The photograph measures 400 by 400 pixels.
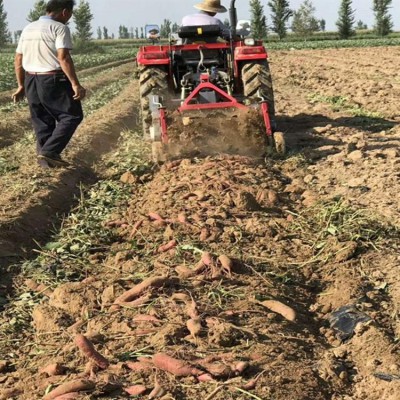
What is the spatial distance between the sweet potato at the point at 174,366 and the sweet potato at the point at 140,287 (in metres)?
0.73

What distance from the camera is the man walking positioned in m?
6.27

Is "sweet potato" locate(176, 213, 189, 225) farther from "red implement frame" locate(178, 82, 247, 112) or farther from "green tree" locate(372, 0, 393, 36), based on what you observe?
"green tree" locate(372, 0, 393, 36)

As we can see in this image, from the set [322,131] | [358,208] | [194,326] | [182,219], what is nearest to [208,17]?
[322,131]

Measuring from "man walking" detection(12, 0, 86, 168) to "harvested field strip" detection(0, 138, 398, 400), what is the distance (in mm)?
1136

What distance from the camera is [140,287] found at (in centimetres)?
344

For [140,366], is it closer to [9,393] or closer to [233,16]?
[9,393]

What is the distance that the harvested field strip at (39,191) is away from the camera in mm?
4750

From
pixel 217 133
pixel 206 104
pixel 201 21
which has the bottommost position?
pixel 217 133

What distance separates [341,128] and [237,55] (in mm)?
1768

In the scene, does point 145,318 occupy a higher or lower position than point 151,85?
lower

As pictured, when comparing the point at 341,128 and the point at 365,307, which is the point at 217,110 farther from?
the point at 365,307

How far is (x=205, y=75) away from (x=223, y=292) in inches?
163

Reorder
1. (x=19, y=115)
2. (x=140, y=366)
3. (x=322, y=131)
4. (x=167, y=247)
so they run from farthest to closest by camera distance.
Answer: (x=19, y=115)
(x=322, y=131)
(x=167, y=247)
(x=140, y=366)

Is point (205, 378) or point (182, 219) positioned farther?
point (182, 219)
